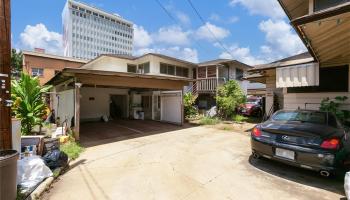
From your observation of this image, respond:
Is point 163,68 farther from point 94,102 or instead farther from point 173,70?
point 94,102

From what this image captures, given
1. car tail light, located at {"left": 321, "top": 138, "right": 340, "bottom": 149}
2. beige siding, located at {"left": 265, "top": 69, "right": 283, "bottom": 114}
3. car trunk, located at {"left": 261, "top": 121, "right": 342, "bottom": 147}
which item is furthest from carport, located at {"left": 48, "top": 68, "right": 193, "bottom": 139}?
car tail light, located at {"left": 321, "top": 138, "right": 340, "bottom": 149}

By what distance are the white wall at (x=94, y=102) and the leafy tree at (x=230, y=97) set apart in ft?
27.3

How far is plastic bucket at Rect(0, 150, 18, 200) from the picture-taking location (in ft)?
A: 9.22

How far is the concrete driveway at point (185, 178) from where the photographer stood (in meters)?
3.62

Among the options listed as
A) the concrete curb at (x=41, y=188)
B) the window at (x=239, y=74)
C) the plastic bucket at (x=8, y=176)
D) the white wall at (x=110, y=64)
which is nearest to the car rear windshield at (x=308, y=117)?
the concrete curb at (x=41, y=188)

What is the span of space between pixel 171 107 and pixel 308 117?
372 inches

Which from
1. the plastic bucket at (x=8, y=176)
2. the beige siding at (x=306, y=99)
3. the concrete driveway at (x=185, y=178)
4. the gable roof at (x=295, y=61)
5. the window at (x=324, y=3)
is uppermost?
the window at (x=324, y=3)

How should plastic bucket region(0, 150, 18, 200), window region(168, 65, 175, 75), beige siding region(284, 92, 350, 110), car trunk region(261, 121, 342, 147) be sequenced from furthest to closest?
window region(168, 65, 175, 75) → beige siding region(284, 92, 350, 110) → car trunk region(261, 121, 342, 147) → plastic bucket region(0, 150, 18, 200)

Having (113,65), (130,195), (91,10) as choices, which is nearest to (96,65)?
(113,65)

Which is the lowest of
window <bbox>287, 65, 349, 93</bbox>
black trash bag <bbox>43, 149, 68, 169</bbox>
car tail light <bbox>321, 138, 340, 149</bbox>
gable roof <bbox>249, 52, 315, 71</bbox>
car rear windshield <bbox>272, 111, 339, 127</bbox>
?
black trash bag <bbox>43, 149, 68, 169</bbox>

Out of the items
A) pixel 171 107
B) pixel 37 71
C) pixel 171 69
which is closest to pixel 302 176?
pixel 171 107

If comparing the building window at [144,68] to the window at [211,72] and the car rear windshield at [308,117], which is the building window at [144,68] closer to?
the window at [211,72]

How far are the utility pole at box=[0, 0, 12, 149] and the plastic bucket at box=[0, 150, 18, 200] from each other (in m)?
0.58

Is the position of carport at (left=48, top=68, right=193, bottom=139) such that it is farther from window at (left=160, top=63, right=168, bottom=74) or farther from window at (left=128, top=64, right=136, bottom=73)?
window at (left=160, top=63, right=168, bottom=74)
